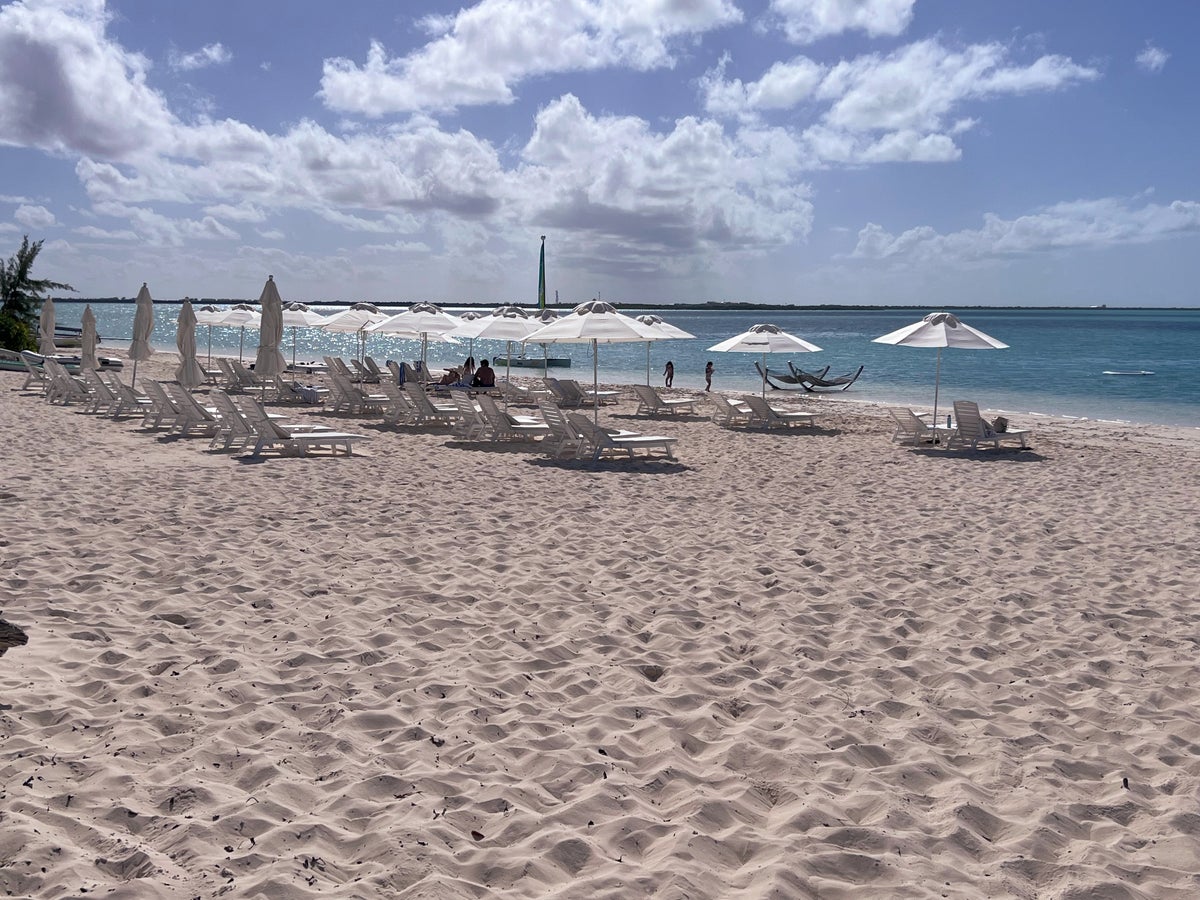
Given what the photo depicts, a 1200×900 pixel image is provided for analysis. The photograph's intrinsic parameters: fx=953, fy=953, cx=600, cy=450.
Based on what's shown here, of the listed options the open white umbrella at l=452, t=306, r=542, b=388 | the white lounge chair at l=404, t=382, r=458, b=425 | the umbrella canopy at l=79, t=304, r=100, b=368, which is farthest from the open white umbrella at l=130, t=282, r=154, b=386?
the open white umbrella at l=452, t=306, r=542, b=388

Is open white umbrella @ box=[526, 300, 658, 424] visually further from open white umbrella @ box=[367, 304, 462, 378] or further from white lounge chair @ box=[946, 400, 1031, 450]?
open white umbrella @ box=[367, 304, 462, 378]

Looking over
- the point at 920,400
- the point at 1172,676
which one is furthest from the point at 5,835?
the point at 920,400

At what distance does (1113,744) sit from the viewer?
350cm

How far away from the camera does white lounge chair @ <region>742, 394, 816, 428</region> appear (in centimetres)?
1509

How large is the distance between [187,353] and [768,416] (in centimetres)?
918

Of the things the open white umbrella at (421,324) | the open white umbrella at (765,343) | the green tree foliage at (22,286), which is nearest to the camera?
the open white umbrella at (765,343)

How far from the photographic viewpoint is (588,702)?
148 inches

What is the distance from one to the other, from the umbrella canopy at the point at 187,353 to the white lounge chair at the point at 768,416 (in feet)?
27.6

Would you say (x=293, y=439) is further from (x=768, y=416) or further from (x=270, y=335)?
(x=768, y=416)

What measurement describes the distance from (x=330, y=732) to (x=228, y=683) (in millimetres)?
633

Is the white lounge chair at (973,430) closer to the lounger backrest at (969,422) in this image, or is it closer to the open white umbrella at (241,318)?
the lounger backrest at (969,422)

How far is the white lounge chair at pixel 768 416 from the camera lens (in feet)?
49.5

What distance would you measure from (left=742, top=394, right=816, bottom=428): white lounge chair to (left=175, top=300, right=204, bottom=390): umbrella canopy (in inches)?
331

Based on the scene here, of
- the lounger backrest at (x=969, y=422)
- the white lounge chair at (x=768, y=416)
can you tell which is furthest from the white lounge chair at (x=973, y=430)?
the white lounge chair at (x=768, y=416)
